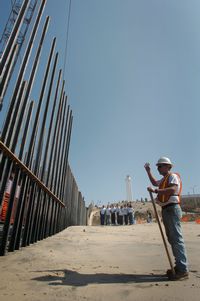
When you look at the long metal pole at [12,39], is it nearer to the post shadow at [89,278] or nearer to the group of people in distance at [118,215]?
the post shadow at [89,278]

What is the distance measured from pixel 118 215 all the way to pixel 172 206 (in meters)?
20.8

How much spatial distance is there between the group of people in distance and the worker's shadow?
19.9 metres

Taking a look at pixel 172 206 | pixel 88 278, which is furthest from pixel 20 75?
pixel 88 278

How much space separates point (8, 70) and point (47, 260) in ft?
11.9

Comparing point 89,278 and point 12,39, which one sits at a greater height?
point 12,39

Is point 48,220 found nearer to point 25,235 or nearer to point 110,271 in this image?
point 25,235

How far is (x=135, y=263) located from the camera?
467 cm

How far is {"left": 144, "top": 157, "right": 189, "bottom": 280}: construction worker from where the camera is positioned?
12.7ft

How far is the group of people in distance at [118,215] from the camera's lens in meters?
23.5

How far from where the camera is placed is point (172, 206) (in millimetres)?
4203

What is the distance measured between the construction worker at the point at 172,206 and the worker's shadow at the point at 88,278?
329 mm

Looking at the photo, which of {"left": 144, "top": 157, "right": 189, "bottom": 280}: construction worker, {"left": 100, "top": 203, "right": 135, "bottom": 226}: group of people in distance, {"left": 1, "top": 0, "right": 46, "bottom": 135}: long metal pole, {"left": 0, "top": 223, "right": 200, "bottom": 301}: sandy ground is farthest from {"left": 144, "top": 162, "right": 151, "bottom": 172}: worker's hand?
{"left": 100, "top": 203, "right": 135, "bottom": 226}: group of people in distance

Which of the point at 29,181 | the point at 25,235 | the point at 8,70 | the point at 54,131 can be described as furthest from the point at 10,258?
the point at 54,131

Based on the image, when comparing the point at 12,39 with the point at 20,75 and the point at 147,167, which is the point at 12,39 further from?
the point at 147,167
